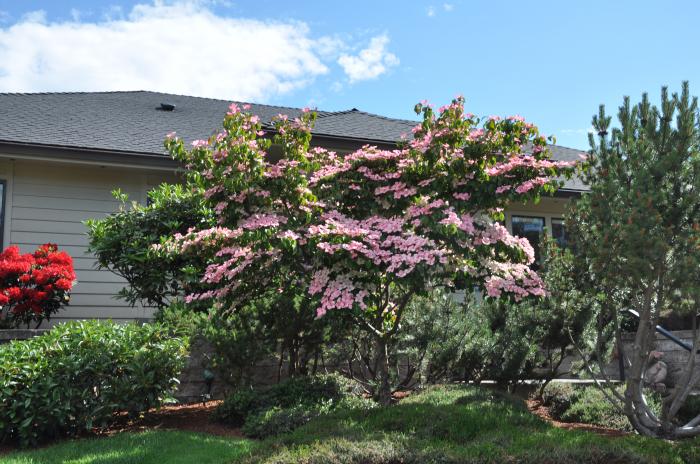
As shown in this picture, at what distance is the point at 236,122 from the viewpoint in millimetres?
6125

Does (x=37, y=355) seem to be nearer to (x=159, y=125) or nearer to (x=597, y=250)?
(x=597, y=250)

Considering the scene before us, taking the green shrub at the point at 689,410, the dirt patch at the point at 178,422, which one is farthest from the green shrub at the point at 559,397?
the dirt patch at the point at 178,422

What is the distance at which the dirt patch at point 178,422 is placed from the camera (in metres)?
6.42

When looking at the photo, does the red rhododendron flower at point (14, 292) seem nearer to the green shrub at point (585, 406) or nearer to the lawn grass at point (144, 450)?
the lawn grass at point (144, 450)

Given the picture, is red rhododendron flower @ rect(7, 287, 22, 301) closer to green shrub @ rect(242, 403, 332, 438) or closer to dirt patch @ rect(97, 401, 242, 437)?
dirt patch @ rect(97, 401, 242, 437)

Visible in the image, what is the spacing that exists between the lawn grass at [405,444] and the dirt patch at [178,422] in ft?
1.57

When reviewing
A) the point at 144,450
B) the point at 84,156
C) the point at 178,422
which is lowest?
the point at 178,422

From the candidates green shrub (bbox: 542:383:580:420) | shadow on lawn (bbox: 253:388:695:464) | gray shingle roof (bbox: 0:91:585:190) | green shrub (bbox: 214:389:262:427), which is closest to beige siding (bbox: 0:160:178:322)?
gray shingle roof (bbox: 0:91:585:190)

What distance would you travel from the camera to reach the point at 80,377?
607 cm

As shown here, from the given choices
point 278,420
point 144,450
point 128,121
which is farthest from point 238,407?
point 128,121

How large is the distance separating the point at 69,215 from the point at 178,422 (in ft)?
15.9

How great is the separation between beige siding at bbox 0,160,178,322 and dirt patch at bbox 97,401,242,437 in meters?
3.03

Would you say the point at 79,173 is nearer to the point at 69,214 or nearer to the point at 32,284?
the point at 69,214

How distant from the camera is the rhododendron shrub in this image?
8383 mm
